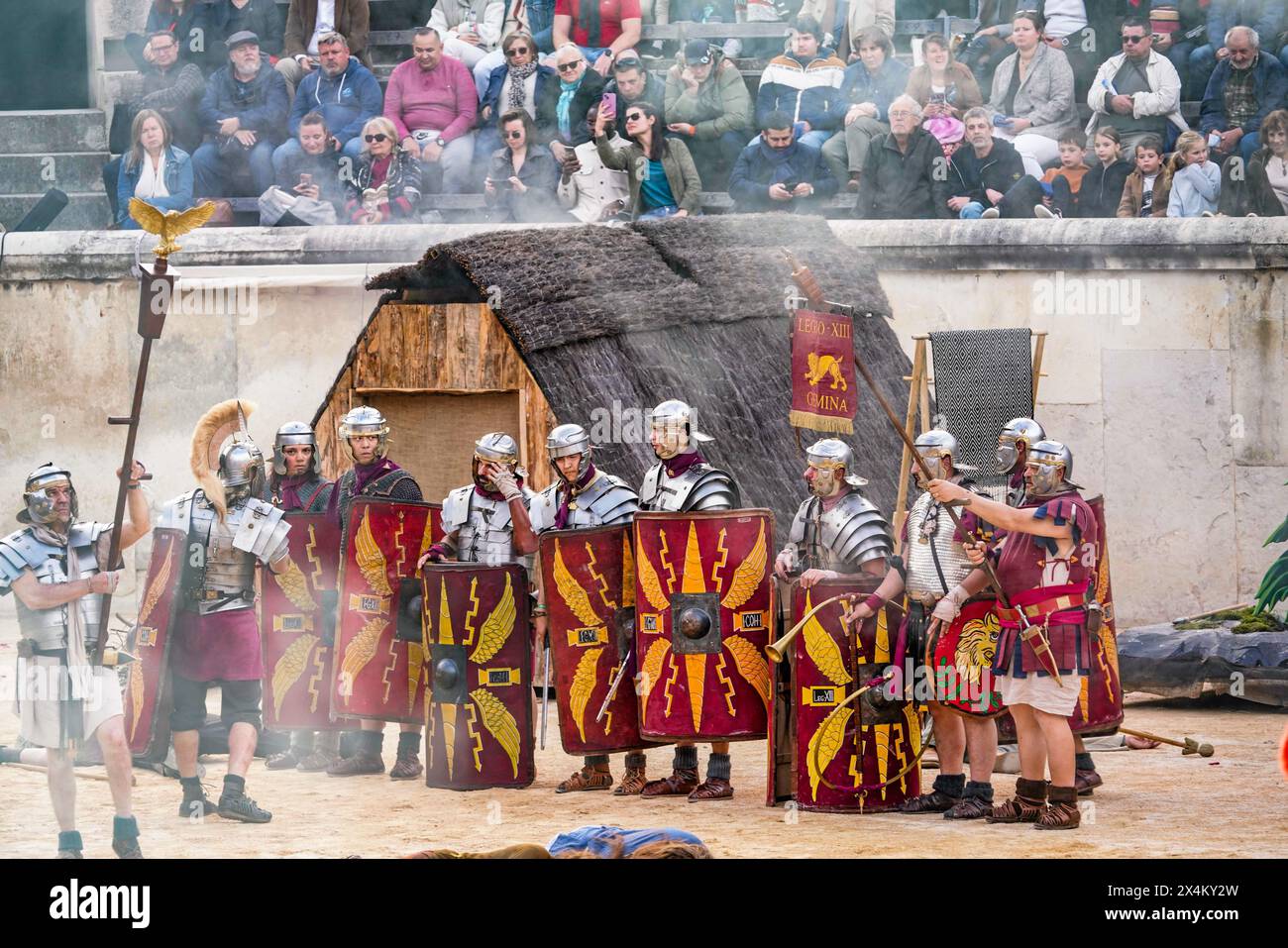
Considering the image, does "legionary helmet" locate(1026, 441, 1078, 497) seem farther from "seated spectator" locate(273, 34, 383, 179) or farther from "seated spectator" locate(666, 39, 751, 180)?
"seated spectator" locate(273, 34, 383, 179)

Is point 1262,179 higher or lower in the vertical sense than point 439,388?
higher

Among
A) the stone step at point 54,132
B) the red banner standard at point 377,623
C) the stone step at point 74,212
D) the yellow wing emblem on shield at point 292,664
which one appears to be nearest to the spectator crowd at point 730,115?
the stone step at point 74,212

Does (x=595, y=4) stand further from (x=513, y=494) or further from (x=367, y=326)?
(x=513, y=494)

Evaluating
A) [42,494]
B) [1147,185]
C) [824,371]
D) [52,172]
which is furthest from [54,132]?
[42,494]

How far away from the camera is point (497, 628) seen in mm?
9305

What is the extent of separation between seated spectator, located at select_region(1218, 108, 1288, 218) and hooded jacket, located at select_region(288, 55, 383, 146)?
5.65m

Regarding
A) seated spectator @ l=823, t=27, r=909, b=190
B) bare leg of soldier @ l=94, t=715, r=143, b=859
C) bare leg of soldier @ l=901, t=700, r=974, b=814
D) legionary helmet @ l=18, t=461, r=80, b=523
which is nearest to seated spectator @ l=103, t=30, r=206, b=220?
seated spectator @ l=823, t=27, r=909, b=190

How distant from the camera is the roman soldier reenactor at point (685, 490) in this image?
30.2 feet

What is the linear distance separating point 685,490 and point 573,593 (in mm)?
643

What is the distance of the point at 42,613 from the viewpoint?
7.73m

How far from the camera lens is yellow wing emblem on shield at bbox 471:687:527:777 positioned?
30.5 feet

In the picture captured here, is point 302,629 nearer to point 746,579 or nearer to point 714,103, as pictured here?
point 746,579

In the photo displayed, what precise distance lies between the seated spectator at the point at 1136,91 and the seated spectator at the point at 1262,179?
470mm
